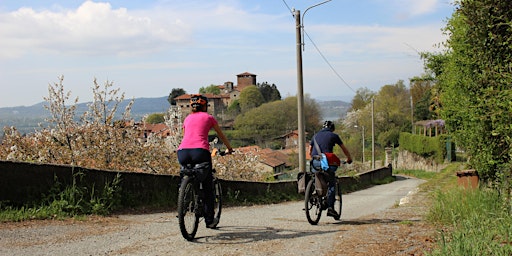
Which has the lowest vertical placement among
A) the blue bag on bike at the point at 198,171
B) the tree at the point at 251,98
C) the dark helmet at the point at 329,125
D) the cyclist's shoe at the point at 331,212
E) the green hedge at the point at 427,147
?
the green hedge at the point at 427,147

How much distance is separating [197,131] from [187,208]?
1.01m

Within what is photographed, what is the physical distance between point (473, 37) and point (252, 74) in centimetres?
18518

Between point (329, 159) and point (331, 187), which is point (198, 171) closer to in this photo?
point (329, 159)

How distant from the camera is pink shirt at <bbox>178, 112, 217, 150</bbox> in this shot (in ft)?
23.4

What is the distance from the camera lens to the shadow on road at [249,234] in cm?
707

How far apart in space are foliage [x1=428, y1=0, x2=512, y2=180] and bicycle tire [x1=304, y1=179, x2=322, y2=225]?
288cm

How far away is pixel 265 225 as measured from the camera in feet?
28.6

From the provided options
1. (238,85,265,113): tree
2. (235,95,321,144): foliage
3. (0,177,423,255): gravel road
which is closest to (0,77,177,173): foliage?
(0,177,423,255): gravel road

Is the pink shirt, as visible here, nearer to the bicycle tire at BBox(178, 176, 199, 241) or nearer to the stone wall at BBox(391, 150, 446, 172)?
the bicycle tire at BBox(178, 176, 199, 241)

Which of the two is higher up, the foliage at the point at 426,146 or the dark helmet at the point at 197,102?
the dark helmet at the point at 197,102

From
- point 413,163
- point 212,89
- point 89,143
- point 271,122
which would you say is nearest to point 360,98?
point 271,122

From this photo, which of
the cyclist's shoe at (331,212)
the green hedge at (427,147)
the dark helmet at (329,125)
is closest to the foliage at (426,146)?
the green hedge at (427,147)

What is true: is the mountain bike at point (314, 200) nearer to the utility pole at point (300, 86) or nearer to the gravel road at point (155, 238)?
the gravel road at point (155, 238)

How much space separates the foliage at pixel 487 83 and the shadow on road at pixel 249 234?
3.01 m
